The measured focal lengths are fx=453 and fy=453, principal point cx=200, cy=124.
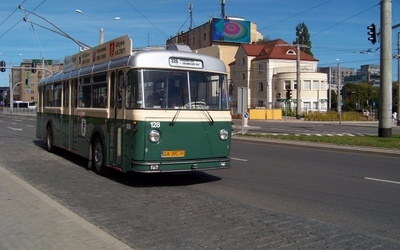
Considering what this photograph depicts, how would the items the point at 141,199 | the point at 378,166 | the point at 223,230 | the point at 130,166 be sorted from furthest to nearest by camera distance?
1. the point at 378,166
2. the point at 130,166
3. the point at 141,199
4. the point at 223,230

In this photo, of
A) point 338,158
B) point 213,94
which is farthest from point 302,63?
point 213,94

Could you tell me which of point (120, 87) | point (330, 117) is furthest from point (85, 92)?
point (330, 117)

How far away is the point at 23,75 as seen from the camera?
409ft

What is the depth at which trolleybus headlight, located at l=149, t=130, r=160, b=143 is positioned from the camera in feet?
30.3

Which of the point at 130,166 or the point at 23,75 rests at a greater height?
the point at 23,75

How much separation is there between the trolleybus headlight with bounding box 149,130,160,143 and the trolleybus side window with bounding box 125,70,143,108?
611mm

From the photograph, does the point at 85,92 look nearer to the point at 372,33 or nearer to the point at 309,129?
the point at 372,33

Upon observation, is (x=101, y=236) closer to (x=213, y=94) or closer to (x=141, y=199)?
(x=141, y=199)

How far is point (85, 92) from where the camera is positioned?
1242 cm

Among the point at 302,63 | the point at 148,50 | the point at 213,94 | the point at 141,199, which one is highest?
the point at 302,63

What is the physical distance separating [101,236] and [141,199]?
2.89 m

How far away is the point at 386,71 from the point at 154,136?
54.0 ft

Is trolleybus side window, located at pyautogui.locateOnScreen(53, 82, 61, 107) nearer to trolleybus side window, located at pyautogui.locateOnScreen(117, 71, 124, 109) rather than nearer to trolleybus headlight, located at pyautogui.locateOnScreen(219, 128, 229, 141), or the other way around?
trolleybus side window, located at pyautogui.locateOnScreen(117, 71, 124, 109)

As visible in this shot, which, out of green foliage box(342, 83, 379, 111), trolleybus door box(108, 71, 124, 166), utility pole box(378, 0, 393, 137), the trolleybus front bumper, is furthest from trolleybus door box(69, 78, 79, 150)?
green foliage box(342, 83, 379, 111)
